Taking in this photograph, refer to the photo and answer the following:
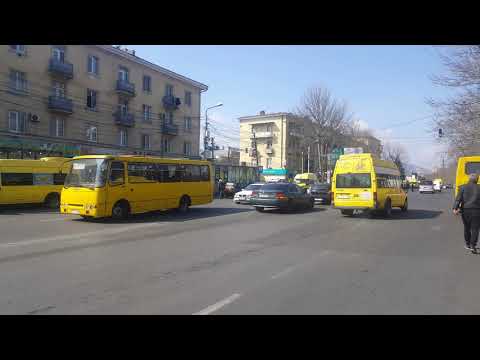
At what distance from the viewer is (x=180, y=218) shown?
626 inches

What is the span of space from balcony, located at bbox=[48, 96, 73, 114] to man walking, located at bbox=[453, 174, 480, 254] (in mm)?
28357

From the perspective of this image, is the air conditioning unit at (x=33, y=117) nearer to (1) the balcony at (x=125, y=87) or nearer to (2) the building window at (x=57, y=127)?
(2) the building window at (x=57, y=127)

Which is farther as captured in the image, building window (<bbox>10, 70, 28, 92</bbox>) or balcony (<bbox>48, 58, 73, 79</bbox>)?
balcony (<bbox>48, 58, 73, 79</bbox>)

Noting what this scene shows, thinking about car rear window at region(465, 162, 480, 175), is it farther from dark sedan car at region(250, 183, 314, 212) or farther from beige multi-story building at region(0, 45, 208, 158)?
beige multi-story building at region(0, 45, 208, 158)

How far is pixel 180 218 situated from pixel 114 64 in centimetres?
2422

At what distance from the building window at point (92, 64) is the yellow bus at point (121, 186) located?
63.7 feet

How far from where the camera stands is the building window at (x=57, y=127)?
29203mm

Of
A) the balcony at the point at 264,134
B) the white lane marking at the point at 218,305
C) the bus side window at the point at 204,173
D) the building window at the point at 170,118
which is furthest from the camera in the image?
the balcony at the point at 264,134

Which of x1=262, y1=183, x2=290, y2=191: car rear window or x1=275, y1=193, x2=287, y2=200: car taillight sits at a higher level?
x1=262, y1=183, x2=290, y2=191: car rear window

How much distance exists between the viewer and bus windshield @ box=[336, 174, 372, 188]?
16.3 m

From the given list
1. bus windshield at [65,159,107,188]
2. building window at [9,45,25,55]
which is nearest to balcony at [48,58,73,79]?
building window at [9,45,25,55]

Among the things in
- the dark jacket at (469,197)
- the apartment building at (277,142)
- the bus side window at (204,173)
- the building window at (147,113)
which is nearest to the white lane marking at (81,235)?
the bus side window at (204,173)
